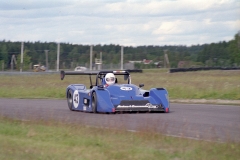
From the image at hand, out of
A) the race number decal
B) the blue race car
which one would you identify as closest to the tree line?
the race number decal

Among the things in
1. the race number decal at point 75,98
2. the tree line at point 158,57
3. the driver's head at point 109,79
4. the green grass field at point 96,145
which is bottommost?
the green grass field at point 96,145

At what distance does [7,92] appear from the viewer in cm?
3372

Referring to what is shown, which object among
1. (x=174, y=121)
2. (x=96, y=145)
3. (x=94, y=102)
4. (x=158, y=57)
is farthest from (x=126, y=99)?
(x=158, y=57)

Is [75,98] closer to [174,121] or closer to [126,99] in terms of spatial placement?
[126,99]

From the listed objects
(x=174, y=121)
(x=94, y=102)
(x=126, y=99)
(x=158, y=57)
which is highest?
(x=158, y=57)

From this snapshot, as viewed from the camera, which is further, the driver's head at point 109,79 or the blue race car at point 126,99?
the driver's head at point 109,79

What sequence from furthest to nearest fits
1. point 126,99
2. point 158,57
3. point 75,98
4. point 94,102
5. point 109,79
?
point 158,57
point 75,98
point 109,79
point 94,102
point 126,99

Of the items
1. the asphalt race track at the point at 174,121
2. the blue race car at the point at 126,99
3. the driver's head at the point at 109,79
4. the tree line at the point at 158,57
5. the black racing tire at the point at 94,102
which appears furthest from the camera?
the tree line at the point at 158,57

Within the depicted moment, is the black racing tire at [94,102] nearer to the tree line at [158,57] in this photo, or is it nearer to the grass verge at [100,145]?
the grass verge at [100,145]

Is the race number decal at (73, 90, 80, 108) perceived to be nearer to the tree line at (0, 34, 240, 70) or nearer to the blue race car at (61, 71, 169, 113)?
the blue race car at (61, 71, 169, 113)

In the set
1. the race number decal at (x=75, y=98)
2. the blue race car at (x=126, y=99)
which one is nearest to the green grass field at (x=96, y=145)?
the blue race car at (x=126, y=99)

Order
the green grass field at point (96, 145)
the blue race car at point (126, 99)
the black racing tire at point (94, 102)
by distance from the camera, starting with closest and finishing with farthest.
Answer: the green grass field at point (96, 145), the blue race car at point (126, 99), the black racing tire at point (94, 102)

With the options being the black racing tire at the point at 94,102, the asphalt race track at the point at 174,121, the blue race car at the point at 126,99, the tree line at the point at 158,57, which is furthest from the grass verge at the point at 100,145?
the tree line at the point at 158,57

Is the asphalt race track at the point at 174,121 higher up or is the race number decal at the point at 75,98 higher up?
the race number decal at the point at 75,98
